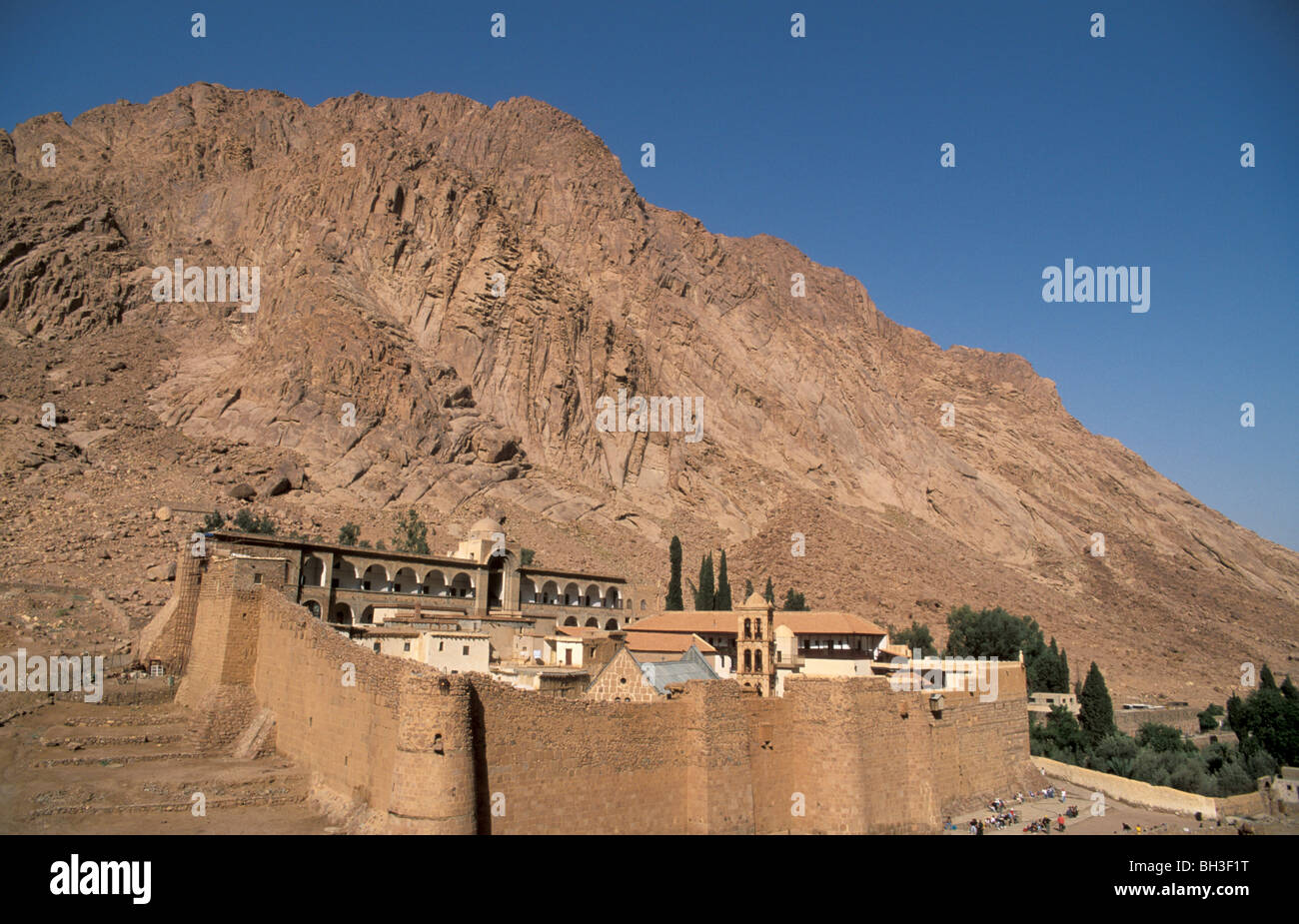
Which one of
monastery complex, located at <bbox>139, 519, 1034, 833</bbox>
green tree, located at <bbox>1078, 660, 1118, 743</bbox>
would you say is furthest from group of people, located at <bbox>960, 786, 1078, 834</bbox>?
green tree, located at <bbox>1078, 660, 1118, 743</bbox>

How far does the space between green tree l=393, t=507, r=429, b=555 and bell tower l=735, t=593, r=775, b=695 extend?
17189mm

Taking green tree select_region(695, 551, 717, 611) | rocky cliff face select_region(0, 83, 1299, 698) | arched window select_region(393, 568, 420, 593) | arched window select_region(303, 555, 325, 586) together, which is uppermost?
rocky cliff face select_region(0, 83, 1299, 698)

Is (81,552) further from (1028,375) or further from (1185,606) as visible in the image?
(1028,375)

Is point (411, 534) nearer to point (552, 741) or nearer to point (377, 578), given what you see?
point (377, 578)

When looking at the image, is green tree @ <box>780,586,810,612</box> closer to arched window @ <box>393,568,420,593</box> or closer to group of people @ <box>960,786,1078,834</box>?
arched window @ <box>393,568,420,593</box>

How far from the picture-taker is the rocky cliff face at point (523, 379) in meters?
47.8

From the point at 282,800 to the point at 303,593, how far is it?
42.0 ft

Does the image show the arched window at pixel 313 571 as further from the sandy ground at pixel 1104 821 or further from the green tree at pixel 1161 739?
the green tree at pixel 1161 739

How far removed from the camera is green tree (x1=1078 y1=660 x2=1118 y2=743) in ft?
Answer: 115

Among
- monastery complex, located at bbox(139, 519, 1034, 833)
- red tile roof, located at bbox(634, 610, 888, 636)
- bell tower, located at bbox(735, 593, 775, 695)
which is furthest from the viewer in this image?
red tile roof, located at bbox(634, 610, 888, 636)

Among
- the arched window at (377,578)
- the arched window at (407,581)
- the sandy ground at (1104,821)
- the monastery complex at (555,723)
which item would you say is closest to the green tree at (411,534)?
the arched window at (407,581)

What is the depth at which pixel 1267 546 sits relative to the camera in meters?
92.1
